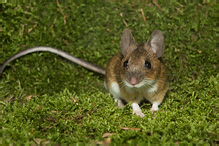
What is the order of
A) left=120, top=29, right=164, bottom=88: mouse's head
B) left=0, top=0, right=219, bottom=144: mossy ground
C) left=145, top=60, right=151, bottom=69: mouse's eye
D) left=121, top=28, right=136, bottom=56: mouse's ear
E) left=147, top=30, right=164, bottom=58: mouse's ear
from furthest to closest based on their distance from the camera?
left=0, top=0, right=219, bottom=144: mossy ground, left=121, top=28, right=136, bottom=56: mouse's ear, left=147, top=30, right=164, bottom=58: mouse's ear, left=145, top=60, right=151, bottom=69: mouse's eye, left=120, top=29, right=164, bottom=88: mouse's head

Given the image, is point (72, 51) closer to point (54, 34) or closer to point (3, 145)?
point (54, 34)

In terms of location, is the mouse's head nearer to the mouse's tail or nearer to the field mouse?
the field mouse

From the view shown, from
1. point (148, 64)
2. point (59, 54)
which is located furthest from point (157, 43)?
point (59, 54)

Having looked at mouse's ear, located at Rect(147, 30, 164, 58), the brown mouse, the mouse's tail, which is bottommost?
the brown mouse

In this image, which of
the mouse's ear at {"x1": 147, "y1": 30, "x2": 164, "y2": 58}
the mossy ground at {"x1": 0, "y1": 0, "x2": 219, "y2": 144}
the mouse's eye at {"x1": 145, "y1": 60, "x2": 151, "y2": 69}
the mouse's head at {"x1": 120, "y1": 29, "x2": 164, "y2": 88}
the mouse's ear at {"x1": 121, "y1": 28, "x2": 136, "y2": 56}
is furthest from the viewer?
the mossy ground at {"x1": 0, "y1": 0, "x2": 219, "y2": 144}

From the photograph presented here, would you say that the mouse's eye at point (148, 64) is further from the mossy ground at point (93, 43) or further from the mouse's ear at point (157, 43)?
the mossy ground at point (93, 43)

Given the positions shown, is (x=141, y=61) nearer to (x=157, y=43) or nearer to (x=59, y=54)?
(x=157, y=43)

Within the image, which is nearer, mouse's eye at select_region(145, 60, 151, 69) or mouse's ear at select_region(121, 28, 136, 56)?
mouse's eye at select_region(145, 60, 151, 69)

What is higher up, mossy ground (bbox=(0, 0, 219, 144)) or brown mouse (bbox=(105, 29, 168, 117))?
mossy ground (bbox=(0, 0, 219, 144))

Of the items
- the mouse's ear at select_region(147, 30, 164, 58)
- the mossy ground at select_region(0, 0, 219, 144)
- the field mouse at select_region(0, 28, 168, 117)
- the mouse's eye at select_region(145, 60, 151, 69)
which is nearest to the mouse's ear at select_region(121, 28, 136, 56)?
the field mouse at select_region(0, 28, 168, 117)
